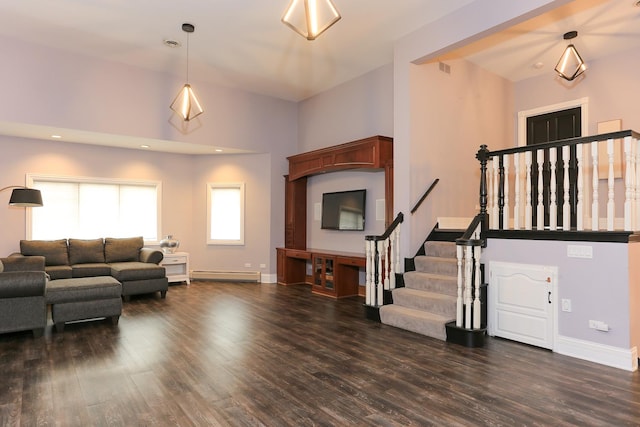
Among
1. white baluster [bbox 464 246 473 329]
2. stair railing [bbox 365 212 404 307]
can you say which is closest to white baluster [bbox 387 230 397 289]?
stair railing [bbox 365 212 404 307]

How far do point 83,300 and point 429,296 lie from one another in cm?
415

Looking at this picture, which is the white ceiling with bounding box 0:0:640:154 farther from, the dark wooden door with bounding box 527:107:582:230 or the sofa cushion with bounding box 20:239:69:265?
the sofa cushion with bounding box 20:239:69:265

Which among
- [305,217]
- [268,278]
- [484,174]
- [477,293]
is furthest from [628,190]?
[268,278]

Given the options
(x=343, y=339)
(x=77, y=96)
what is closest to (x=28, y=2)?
(x=77, y=96)

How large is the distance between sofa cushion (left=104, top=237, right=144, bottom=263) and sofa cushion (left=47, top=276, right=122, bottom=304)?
224 cm

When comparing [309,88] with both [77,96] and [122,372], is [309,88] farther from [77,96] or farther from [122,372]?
[122,372]

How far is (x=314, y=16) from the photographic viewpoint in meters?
3.29

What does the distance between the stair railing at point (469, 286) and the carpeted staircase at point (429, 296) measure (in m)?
0.20

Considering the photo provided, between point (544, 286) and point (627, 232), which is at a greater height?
point (627, 232)

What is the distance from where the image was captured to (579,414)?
262 cm

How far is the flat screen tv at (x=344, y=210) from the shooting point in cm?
700

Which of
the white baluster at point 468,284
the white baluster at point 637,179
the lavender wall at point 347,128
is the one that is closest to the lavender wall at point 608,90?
the white baluster at point 637,179

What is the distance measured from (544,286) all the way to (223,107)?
20.5 ft

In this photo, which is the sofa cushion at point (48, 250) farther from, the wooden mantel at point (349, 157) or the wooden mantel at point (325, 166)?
the wooden mantel at point (349, 157)
